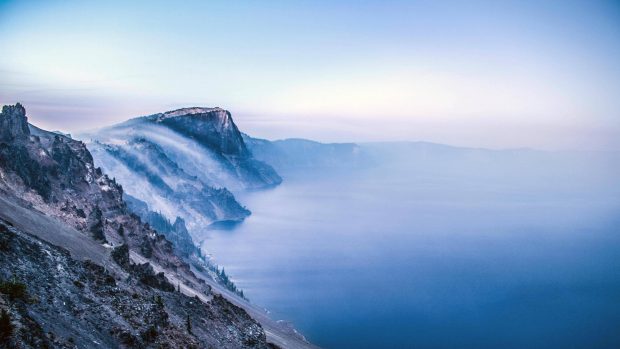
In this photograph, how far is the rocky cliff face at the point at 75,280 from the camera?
69.5ft

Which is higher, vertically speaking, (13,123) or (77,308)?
(13,123)

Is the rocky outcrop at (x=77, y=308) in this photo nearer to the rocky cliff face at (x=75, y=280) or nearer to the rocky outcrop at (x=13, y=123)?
the rocky cliff face at (x=75, y=280)

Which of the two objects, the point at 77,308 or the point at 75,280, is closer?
the point at 77,308

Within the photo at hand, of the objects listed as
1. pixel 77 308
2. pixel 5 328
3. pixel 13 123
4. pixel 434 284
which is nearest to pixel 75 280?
pixel 77 308

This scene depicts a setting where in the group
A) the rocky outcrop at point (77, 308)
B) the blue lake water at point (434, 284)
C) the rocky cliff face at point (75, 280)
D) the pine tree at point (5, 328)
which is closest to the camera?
the pine tree at point (5, 328)

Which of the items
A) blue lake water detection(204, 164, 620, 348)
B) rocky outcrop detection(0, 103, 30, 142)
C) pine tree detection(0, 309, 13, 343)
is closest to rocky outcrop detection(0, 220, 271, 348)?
pine tree detection(0, 309, 13, 343)

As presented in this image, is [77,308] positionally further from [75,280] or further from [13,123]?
[13,123]

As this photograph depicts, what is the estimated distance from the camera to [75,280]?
86.4 feet

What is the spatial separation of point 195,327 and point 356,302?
7413 centimetres

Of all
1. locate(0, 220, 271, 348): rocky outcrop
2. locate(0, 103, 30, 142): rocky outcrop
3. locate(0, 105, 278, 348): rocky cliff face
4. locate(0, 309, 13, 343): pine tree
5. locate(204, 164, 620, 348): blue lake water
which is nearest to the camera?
locate(0, 309, 13, 343): pine tree

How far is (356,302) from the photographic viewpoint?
103 m

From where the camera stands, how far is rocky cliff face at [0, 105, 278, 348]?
2117 centimetres

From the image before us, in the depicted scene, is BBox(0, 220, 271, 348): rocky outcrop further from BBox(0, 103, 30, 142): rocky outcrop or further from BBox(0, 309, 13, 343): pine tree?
BBox(0, 103, 30, 142): rocky outcrop

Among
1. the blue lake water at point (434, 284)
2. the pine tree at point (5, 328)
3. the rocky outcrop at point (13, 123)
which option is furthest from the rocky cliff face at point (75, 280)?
the blue lake water at point (434, 284)
